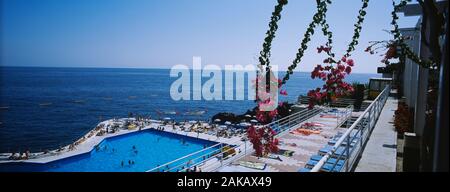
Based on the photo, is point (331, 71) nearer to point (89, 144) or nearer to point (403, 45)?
point (403, 45)

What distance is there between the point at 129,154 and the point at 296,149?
14377 millimetres

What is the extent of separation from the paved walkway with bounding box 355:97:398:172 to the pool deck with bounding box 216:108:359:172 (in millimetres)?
3637

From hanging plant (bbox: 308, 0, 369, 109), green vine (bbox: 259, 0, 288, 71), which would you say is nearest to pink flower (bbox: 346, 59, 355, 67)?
hanging plant (bbox: 308, 0, 369, 109)

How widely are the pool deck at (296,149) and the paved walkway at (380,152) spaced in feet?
11.9

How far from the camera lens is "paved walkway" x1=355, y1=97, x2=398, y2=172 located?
3795 mm

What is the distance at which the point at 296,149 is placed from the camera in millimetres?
11242

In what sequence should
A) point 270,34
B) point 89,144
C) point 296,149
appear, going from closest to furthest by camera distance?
point 270,34 < point 296,149 < point 89,144

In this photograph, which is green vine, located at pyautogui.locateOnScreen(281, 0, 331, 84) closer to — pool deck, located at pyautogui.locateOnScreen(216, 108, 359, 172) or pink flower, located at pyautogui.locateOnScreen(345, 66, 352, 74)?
pink flower, located at pyautogui.locateOnScreen(345, 66, 352, 74)

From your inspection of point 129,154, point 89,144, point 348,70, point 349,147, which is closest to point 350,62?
point 348,70

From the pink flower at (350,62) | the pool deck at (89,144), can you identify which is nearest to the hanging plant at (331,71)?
the pink flower at (350,62)

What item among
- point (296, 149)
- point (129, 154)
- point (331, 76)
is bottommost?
point (129, 154)
